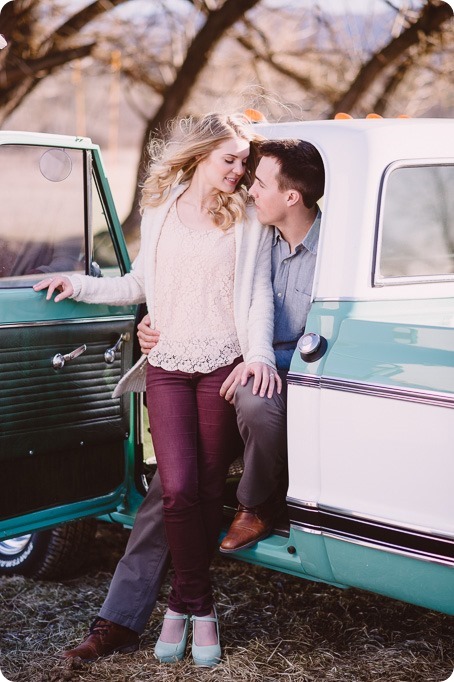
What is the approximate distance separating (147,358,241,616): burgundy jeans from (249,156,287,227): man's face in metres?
0.52

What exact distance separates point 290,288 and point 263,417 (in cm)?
52

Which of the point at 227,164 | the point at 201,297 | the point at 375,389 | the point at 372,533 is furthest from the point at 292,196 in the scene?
the point at 372,533

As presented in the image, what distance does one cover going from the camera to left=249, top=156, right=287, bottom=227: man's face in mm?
3279

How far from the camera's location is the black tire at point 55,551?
4.08 metres

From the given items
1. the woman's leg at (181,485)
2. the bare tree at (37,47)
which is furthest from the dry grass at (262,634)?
the bare tree at (37,47)

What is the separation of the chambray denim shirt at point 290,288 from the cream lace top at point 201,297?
0.55 ft

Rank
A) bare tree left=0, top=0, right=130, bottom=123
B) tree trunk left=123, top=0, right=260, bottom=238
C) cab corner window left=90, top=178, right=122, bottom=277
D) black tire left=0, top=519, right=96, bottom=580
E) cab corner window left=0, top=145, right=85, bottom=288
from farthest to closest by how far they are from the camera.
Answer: bare tree left=0, top=0, right=130, bottom=123
tree trunk left=123, top=0, right=260, bottom=238
black tire left=0, top=519, right=96, bottom=580
cab corner window left=90, top=178, right=122, bottom=277
cab corner window left=0, top=145, right=85, bottom=288

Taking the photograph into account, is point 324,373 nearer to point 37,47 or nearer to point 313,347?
point 313,347

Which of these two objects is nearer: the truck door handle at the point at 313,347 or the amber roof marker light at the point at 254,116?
the truck door handle at the point at 313,347

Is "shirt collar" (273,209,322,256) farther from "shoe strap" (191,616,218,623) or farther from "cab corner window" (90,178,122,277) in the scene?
"shoe strap" (191,616,218,623)

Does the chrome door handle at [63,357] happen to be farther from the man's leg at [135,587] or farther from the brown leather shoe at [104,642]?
the brown leather shoe at [104,642]

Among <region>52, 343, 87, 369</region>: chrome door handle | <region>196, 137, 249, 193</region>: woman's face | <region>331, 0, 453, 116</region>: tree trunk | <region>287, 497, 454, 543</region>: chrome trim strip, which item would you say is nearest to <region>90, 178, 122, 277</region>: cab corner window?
<region>52, 343, 87, 369</region>: chrome door handle

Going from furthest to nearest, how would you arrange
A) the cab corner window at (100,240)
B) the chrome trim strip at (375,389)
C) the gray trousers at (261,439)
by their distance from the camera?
1. the cab corner window at (100,240)
2. the gray trousers at (261,439)
3. the chrome trim strip at (375,389)

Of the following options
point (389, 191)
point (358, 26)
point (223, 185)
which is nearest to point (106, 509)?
point (223, 185)
